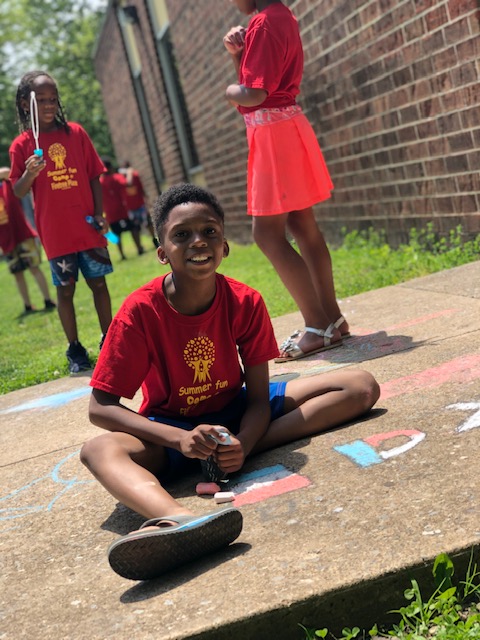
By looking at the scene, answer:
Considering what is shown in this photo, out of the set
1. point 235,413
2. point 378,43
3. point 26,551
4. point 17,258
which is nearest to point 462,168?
point 378,43

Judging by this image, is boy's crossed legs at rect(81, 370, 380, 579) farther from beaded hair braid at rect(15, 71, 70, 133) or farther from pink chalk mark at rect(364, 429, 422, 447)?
beaded hair braid at rect(15, 71, 70, 133)

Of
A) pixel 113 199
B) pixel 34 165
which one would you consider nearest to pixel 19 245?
pixel 34 165

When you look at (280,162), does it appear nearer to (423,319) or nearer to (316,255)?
(316,255)

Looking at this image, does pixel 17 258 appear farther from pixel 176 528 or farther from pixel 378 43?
pixel 176 528

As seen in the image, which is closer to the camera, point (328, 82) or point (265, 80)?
point (265, 80)

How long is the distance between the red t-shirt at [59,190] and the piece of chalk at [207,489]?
9.85 feet

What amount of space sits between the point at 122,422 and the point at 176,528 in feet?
2.34

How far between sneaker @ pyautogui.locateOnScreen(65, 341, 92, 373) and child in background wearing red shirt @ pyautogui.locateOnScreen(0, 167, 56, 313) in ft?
16.1

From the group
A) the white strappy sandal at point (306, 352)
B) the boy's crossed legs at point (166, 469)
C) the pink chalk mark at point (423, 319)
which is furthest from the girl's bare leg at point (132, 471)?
the pink chalk mark at point (423, 319)

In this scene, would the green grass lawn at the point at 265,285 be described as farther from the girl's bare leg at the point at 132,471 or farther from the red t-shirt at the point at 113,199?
the red t-shirt at the point at 113,199

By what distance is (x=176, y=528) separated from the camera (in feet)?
7.35

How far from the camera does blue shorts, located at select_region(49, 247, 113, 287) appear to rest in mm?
5590

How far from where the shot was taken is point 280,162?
4.58m

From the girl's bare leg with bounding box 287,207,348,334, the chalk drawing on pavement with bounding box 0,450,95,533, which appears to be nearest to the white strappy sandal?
the girl's bare leg with bounding box 287,207,348,334
